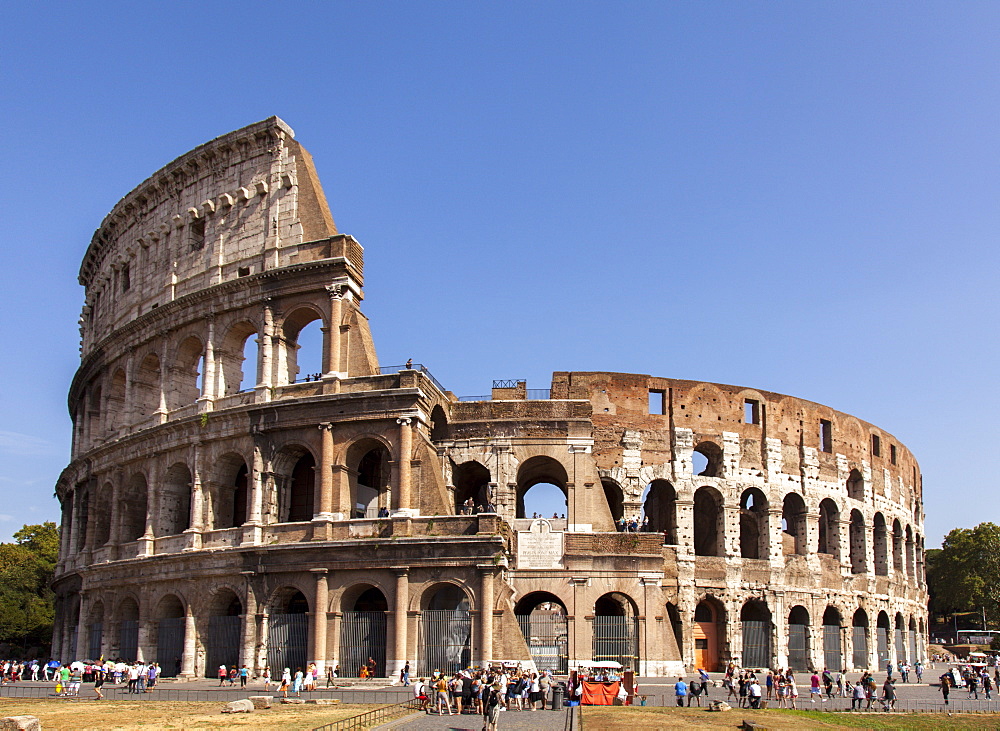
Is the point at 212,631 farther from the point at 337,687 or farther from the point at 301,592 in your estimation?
the point at 337,687

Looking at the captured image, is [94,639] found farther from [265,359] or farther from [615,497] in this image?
[615,497]

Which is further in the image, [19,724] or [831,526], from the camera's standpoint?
[831,526]

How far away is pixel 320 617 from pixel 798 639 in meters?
19.6

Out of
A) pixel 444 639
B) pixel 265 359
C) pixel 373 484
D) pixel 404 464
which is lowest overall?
pixel 444 639

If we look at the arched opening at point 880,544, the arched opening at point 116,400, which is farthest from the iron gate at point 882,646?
the arched opening at point 116,400

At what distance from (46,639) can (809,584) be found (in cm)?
4108

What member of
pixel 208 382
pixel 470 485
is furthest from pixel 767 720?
pixel 208 382

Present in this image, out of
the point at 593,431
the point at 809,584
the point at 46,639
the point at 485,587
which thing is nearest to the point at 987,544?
the point at 809,584

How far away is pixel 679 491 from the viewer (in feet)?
126

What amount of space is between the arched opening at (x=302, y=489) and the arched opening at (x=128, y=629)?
688 cm

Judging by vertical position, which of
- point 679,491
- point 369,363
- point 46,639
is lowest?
point 46,639

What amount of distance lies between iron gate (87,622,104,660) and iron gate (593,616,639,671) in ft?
57.6

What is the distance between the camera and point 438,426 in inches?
1404

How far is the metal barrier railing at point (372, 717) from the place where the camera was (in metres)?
17.9
